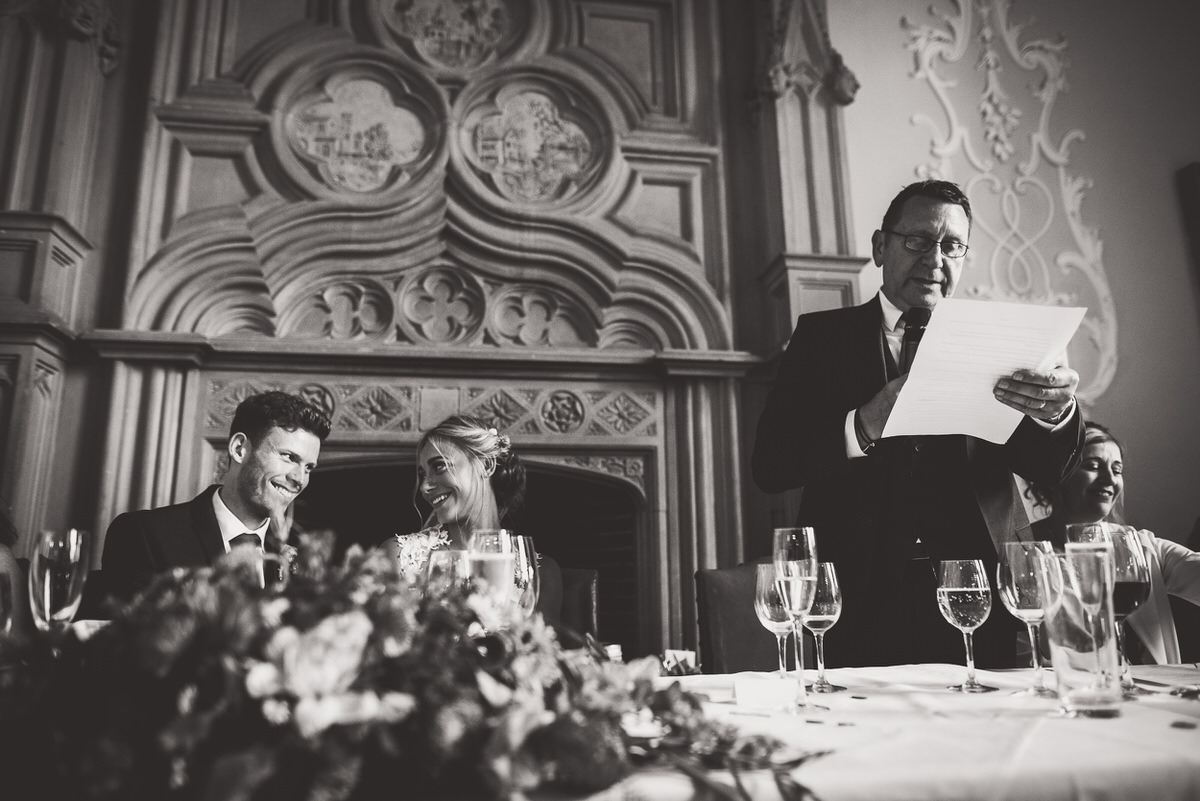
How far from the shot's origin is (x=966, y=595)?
4.28 feet

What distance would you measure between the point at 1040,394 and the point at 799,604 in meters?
0.70

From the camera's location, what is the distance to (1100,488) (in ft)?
9.31

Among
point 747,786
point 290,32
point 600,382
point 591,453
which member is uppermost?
point 290,32

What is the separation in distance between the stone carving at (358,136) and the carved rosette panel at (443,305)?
0.44 meters

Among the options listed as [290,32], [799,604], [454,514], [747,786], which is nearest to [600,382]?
[454,514]

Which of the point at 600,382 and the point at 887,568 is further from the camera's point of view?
the point at 600,382

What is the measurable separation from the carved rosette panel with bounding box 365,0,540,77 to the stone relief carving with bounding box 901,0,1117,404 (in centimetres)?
186

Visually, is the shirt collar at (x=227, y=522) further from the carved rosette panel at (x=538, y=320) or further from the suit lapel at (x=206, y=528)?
the carved rosette panel at (x=538, y=320)

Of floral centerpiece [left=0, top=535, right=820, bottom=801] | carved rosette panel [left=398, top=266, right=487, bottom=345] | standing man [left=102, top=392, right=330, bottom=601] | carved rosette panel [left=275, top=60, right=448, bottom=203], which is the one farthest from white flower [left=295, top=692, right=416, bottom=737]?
carved rosette panel [left=275, top=60, right=448, bottom=203]

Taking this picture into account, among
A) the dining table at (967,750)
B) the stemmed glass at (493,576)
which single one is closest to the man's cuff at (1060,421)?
the dining table at (967,750)

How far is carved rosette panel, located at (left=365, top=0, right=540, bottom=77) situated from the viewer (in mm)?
3732

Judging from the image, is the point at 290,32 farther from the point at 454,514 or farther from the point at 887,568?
the point at 887,568

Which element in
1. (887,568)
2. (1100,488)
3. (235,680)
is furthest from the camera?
(1100,488)

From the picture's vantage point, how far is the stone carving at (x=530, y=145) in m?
3.68
